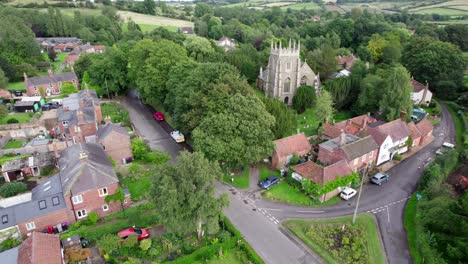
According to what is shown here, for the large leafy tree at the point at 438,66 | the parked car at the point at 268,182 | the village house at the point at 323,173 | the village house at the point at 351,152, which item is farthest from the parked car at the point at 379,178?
the large leafy tree at the point at 438,66

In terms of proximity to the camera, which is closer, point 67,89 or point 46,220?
point 46,220

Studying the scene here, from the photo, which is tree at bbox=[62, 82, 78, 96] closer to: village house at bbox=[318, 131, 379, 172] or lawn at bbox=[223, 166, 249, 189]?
lawn at bbox=[223, 166, 249, 189]

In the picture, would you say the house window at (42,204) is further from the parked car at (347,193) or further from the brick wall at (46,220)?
the parked car at (347,193)

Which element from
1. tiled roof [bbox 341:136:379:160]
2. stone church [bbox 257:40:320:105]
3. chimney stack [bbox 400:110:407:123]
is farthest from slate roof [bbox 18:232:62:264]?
chimney stack [bbox 400:110:407:123]

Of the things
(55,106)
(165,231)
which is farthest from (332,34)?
(165,231)

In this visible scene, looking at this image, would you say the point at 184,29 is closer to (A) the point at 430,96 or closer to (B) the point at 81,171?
(A) the point at 430,96

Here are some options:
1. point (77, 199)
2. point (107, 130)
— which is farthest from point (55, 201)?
point (107, 130)

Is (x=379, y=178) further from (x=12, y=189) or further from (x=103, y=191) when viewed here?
(x=12, y=189)
